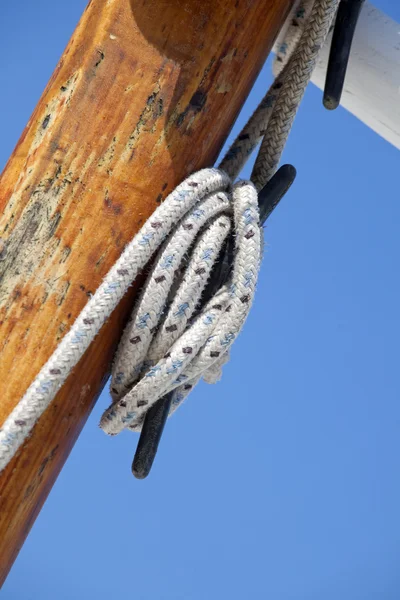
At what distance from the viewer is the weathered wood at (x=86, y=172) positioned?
0.65 meters

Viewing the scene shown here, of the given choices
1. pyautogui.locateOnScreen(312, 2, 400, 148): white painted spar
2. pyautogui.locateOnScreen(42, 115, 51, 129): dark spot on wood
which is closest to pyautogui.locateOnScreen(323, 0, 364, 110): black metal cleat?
pyautogui.locateOnScreen(312, 2, 400, 148): white painted spar

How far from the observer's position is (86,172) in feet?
2.14

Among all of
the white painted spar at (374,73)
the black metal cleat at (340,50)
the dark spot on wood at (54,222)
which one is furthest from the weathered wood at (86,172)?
the white painted spar at (374,73)

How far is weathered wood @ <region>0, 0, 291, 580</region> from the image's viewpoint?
0.65 meters

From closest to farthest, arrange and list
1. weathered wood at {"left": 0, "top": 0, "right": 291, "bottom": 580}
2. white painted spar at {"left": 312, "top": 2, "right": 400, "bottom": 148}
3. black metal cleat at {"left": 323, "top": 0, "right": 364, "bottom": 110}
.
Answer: weathered wood at {"left": 0, "top": 0, "right": 291, "bottom": 580}
black metal cleat at {"left": 323, "top": 0, "right": 364, "bottom": 110}
white painted spar at {"left": 312, "top": 2, "right": 400, "bottom": 148}

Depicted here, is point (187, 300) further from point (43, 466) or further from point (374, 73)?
point (374, 73)

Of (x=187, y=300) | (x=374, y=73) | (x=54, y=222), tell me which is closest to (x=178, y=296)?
(x=187, y=300)

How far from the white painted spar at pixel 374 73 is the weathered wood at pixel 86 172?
1.04 ft

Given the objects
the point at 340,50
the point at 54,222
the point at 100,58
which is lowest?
the point at 54,222

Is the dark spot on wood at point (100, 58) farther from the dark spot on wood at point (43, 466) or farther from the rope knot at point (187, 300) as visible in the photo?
the dark spot on wood at point (43, 466)

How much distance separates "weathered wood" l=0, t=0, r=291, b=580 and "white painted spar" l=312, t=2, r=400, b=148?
32cm

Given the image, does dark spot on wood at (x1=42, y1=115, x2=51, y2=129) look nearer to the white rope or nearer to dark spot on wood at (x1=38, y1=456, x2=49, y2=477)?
the white rope

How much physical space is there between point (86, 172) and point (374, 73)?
0.48 metres

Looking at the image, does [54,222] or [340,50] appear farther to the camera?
[340,50]
